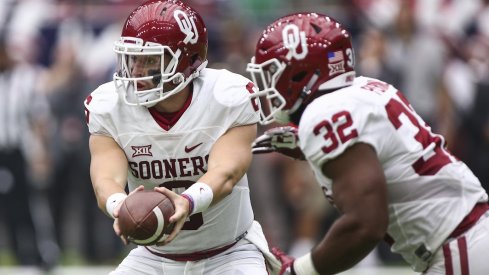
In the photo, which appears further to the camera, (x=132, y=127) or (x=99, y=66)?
(x=99, y=66)

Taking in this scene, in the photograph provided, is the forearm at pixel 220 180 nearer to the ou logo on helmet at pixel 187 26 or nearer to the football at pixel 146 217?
the football at pixel 146 217

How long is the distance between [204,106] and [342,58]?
0.87 meters

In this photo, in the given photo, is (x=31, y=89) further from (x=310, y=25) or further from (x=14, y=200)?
(x=310, y=25)

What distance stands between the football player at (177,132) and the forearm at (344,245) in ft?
2.49

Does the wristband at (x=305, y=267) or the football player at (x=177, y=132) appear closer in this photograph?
the wristband at (x=305, y=267)

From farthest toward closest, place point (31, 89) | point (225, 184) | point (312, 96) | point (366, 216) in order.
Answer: point (31, 89) < point (225, 184) < point (312, 96) < point (366, 216)

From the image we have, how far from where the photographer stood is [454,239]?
188 inches

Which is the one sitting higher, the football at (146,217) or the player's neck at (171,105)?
the player's neck at (171,105)

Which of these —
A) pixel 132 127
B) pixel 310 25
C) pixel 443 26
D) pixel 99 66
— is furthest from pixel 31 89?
pixel 310 25

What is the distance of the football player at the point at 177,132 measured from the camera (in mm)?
5434

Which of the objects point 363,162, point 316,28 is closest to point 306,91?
point 316,28

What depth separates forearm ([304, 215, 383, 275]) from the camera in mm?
4539

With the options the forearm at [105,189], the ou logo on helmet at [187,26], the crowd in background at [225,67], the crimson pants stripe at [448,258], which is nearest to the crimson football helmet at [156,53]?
the ou logo on helmet at [187,26]

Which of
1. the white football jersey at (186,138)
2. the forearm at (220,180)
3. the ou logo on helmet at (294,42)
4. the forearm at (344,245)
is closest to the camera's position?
the forearm at (344,245)
